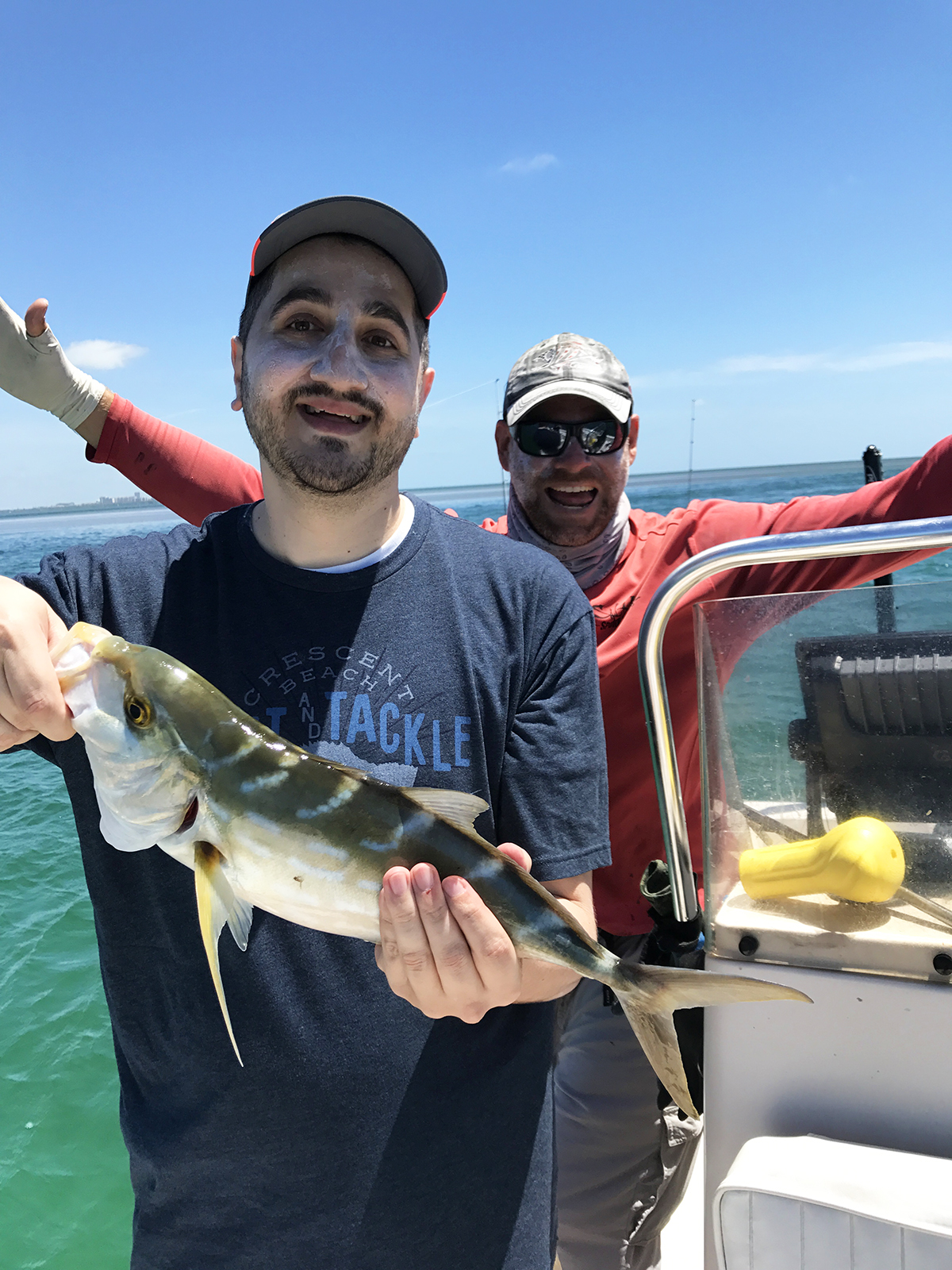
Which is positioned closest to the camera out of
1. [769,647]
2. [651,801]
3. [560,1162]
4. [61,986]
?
[769,647]

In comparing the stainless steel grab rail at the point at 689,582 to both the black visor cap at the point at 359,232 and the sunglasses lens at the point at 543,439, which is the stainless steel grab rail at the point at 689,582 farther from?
the sunglasses lens at the point at 543,439

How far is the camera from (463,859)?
1606 mm

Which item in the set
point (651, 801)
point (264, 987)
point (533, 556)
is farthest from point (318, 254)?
point (651, 801)

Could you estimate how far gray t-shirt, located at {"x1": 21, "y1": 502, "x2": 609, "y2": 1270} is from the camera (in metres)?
1.82

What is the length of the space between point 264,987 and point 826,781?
4.78 feet

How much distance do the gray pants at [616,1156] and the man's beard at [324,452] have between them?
7.59ft

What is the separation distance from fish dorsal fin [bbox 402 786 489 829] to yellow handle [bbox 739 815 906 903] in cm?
97

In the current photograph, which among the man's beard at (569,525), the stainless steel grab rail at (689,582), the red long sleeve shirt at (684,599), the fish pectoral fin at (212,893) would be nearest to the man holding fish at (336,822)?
the fish pectoral fin at (212,893)

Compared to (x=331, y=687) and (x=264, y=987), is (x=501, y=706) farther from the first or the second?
(x=264, y=987)

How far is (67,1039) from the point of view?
19.4 ft

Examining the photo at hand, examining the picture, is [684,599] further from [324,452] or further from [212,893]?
[212,893]

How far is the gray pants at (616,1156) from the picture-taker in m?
3.28

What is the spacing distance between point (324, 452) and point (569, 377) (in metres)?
1.85

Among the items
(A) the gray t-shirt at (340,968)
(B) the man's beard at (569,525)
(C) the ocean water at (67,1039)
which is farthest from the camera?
(B) the man's beard at (569,525)
